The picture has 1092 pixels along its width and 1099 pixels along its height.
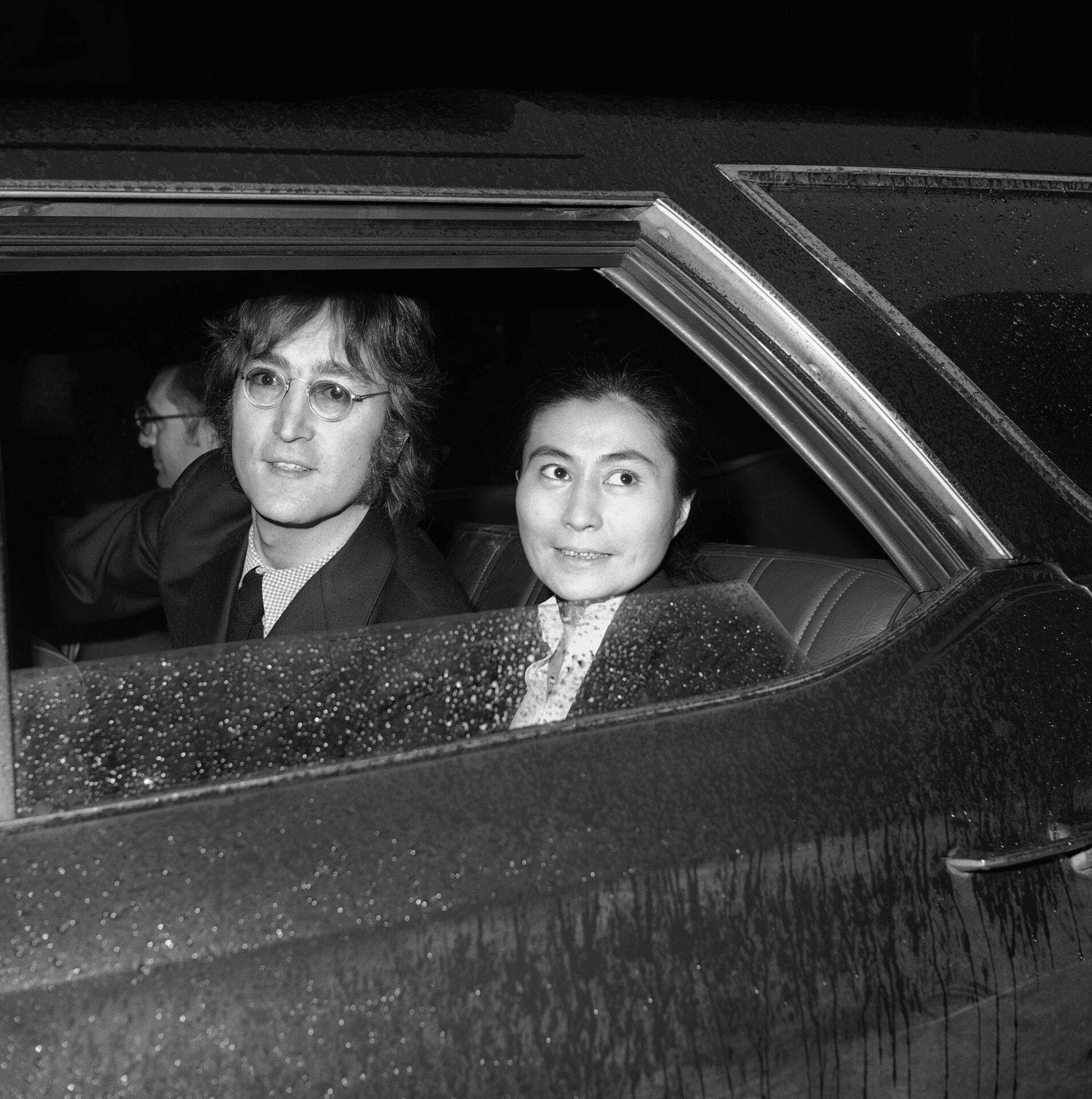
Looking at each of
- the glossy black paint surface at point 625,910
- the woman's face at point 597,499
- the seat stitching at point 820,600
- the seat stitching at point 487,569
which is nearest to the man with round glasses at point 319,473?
the woman's face at point 597,499

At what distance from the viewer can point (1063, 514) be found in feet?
4.81

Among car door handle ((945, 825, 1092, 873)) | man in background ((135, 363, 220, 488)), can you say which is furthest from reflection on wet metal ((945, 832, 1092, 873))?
man in background ((135, 363, 220, 488))

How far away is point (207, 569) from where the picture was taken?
6.99 feet

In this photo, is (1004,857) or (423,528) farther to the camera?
(423,528)

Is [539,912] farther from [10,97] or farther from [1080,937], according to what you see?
[10,97]

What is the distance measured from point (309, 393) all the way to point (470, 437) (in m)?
0.75

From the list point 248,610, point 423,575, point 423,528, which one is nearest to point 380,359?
point 423,575

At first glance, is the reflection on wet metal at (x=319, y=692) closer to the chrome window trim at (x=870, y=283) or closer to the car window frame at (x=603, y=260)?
the car window frame at (x=603, y=260)

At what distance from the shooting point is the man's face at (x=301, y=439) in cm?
191

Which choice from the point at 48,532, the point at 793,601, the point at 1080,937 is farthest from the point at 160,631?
the point at 1080,937

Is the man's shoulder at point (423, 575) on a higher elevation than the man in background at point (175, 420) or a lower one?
lower

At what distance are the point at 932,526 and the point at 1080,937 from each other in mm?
442

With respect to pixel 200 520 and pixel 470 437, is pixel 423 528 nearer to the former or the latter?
pixel 470 437

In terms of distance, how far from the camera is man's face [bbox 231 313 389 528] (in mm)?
1906
